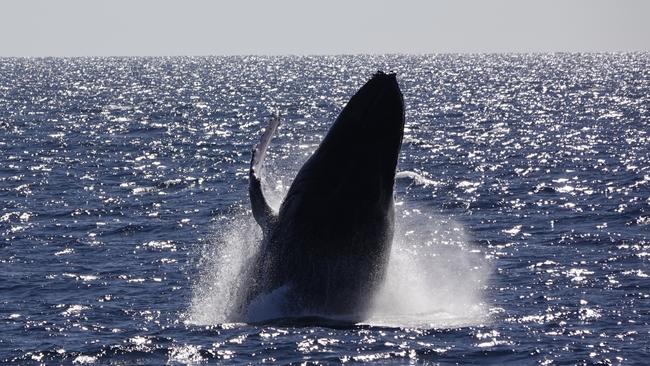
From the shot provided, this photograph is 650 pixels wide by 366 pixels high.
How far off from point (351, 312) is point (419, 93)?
124202 mm

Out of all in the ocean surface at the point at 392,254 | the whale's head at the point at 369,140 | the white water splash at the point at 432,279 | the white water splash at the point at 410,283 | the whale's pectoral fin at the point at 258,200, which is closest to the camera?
the whale's head at the point at 369,140

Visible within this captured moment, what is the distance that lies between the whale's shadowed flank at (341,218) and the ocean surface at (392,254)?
64cm

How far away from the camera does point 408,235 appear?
118 ft

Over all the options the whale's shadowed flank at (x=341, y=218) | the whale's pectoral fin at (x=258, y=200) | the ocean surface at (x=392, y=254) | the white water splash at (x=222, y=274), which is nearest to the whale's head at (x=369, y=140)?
the whale's shadowed flank at (x=341, y=218)

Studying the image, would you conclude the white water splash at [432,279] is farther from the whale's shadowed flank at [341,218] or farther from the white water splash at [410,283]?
the whale's shadowed flank at [341,218]

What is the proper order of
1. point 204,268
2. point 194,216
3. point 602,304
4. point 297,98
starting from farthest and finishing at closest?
point 297,98 → point 194,216 → point 204,268 → point 602,304

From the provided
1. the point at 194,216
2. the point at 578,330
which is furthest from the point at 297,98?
the point at 578,330

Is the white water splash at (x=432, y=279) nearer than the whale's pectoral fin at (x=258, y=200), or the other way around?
the whale's pectoral fin at (x=258, y=200)

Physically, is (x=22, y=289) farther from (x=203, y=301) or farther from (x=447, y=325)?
(x=447, y=325)

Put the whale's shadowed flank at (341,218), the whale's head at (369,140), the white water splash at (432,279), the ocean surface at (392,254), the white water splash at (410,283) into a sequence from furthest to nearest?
Answer: the white water splash at (432,279) < the white water splash at (410,283) < the ocean surface at (392,254) < the whale's shadowed flank at (341,218) < the whale's head at (369,140)

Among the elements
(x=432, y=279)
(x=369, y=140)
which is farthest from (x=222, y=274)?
(x=369, y=140)

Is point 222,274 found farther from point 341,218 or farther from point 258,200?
point 341,218

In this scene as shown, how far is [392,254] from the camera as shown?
94.8 ft

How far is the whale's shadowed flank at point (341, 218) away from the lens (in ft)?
57.8
